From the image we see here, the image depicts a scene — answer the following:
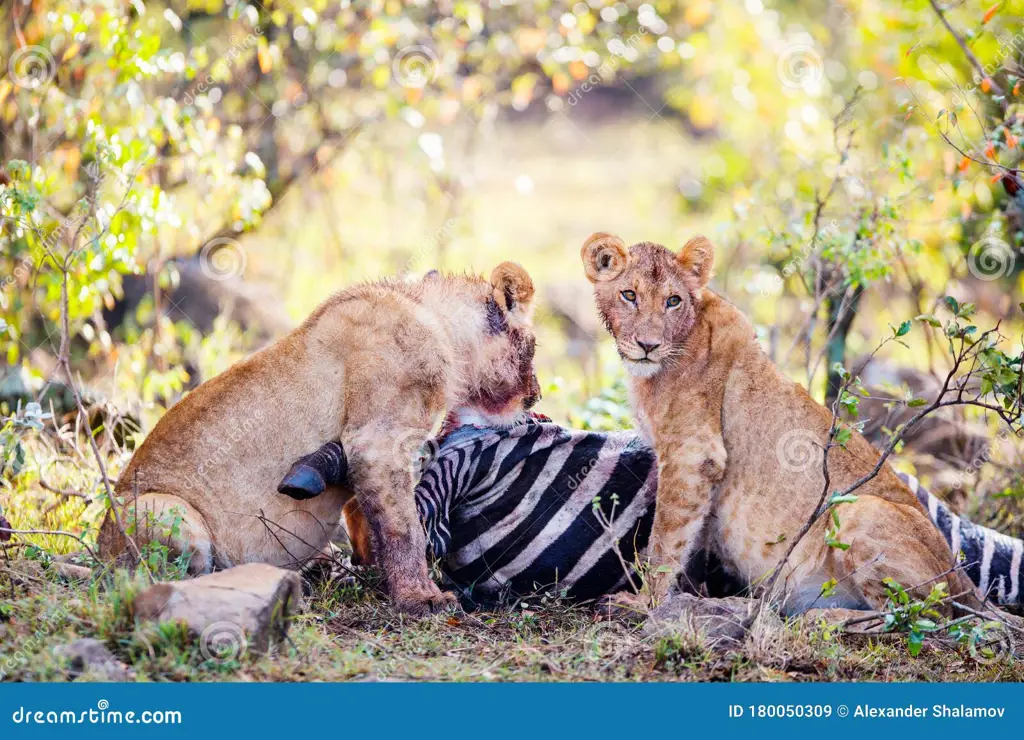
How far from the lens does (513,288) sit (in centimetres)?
584

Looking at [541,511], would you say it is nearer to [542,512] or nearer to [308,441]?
[542,512]

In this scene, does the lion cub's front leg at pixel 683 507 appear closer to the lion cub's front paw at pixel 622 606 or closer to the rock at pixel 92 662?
the lion cub's front paw at pixel 622 606

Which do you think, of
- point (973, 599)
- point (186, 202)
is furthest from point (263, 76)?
point (973, 599)

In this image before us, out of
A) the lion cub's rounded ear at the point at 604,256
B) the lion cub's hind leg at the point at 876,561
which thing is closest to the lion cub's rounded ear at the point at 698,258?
the lion cub's rounded ear at the point at 604,256

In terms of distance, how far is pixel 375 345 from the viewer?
535 centimetres

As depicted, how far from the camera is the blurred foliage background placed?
21.9 feet

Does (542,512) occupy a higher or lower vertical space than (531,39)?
lower

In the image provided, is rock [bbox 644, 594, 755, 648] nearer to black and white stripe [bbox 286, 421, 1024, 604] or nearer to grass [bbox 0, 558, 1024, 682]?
grass [bbox 0, 558, 1024, 682]

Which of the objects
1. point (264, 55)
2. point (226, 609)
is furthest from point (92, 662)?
point (264, 55)

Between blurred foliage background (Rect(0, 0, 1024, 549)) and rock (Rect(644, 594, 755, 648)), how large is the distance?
7.33 feet

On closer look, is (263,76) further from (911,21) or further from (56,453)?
(911,21)

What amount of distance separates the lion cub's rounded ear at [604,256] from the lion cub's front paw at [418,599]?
1.70 m

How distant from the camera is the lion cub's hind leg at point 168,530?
16.1 ft

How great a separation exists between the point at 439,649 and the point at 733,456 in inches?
65.8
